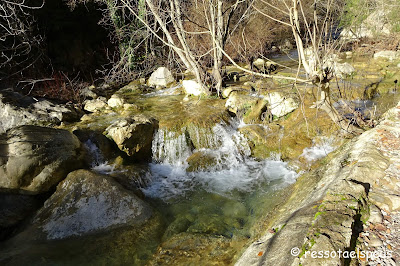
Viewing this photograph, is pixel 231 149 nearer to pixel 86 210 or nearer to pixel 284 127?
pixel 284 127

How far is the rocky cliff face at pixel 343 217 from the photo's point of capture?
1.75m

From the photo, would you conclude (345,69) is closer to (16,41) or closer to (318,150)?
(318,150)

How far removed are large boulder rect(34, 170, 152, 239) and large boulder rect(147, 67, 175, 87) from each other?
6.44 m

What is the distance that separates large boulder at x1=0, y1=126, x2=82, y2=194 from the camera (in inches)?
163

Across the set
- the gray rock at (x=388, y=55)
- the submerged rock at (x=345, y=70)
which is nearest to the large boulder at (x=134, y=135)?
the submerged rock at (x=345, y=70)

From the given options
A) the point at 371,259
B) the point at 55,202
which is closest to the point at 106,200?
the point at 55,202

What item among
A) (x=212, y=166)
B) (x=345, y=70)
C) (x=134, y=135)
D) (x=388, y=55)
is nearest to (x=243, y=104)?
(x=212, y=166)

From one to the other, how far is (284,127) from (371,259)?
456cm

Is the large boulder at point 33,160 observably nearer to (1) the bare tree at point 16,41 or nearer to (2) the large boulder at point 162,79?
(1) the bare tree at point 16,41

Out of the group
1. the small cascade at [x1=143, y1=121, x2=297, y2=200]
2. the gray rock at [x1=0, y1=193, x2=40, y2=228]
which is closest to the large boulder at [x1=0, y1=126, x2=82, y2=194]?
the gray rock at [x1=0, y1=193, x2=40, y2=228]

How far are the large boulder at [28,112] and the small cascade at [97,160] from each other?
5.84 feet

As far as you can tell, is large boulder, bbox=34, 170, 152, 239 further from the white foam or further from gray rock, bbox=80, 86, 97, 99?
gray rock, bbox=80, 86, 97, 99

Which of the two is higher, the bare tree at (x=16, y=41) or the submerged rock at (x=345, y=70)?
the bare tree at (x=16, y=41)

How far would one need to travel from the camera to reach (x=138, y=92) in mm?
9695
